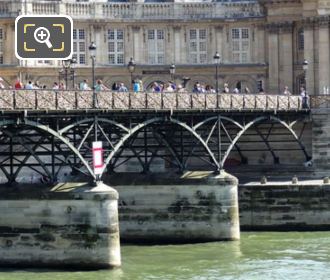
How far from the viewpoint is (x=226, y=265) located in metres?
57.7

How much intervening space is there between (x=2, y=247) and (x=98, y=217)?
4325 millimetres

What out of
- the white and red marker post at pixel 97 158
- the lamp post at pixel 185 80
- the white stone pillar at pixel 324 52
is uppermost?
the white stone pillar at pixel 324 52

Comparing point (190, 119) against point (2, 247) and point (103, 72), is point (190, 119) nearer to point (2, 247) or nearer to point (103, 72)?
point (2, 247)

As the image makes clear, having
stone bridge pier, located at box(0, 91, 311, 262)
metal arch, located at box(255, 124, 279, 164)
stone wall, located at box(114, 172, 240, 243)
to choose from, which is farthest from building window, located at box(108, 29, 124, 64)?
stone wall, located at box(114, 172, 240, 243)

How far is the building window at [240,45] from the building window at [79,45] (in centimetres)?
1214

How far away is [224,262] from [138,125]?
7466 millimetres

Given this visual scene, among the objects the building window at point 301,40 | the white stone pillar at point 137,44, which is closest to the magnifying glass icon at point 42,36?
the building window at point 301,40

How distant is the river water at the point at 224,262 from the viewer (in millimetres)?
54000

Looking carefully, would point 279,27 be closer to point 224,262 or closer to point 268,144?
point 268,144

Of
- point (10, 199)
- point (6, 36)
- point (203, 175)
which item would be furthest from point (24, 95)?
point (6, 36)

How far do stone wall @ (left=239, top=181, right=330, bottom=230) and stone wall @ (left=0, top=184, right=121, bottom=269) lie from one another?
740 inches

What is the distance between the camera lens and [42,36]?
48281mm

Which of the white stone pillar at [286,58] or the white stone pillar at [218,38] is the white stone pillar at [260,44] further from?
the white stone pillar at [286,58]

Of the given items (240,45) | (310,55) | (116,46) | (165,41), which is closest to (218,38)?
(240,45)
